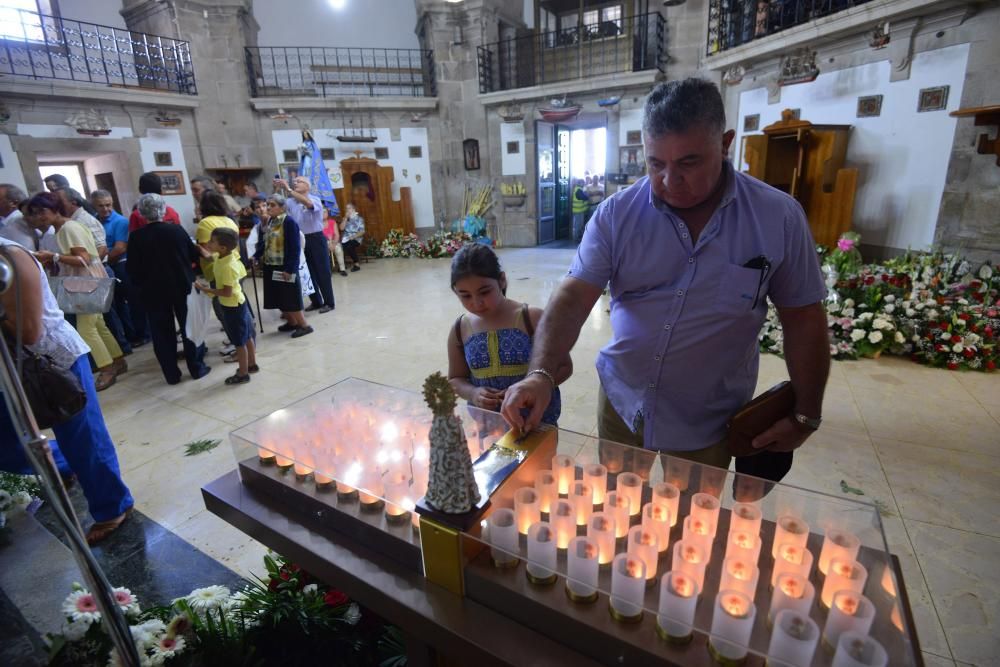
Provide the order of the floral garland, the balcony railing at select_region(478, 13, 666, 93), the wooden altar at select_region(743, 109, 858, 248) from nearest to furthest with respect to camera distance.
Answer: the floral garland < the wooden altar at select_region(743, 109, 858, 248) < the balcony railing at select_region(478, 13, 666, 93)

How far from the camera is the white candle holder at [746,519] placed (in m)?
1.19

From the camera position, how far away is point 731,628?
0.94m

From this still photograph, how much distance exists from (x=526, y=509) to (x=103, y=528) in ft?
8.61

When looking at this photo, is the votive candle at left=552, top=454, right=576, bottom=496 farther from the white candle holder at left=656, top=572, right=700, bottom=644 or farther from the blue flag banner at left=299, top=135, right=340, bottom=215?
the blue flag banner at left=299, top=135, right=340, bottom=215

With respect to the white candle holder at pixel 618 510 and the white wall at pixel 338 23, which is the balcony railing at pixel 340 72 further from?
the white candle holder at pixel 618 510

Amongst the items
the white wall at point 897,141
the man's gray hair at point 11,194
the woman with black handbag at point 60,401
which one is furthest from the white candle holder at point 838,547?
the man's gray hair at point 11,194

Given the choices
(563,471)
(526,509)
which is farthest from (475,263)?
(526,509)

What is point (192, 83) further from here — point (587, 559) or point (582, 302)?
point (587, 559)

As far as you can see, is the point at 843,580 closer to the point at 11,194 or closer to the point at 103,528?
the point at 103,528

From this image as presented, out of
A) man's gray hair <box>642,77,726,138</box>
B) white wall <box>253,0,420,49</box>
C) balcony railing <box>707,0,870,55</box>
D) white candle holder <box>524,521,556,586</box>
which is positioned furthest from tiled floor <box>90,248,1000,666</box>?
white wall <box>253,0,420,49</box>

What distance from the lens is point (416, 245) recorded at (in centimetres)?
1207

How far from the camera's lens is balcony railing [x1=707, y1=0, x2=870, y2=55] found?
21.4ft

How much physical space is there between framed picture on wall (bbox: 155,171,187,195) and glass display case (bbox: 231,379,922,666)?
10.8 m

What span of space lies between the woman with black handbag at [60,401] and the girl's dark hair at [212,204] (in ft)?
8.45
